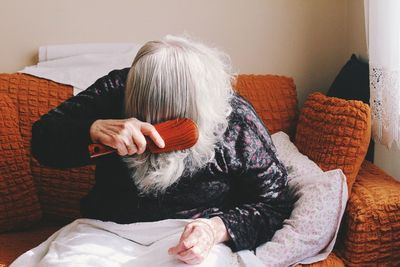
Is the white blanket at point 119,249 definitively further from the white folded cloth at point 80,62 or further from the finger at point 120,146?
the white folded cloth at point 80,62

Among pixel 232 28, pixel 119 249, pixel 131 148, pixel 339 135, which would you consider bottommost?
pixel 119 249

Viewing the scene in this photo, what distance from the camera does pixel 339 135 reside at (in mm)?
1450

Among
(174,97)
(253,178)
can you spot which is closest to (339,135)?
(253,178)

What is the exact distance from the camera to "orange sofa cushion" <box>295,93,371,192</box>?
4.64ft

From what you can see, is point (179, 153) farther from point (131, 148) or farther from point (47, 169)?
point (47, 169)

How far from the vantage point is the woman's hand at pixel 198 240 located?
110 centimetres

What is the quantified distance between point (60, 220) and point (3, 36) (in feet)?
2.31

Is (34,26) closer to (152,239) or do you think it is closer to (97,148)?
(97,148)

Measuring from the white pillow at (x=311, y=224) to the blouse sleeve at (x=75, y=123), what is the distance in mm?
525

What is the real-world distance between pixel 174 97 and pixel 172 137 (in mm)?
90

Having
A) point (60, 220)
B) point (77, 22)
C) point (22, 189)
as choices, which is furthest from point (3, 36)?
point (60, 220)

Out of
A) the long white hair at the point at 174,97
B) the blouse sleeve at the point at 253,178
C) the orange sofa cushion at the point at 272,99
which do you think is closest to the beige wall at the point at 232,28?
the orange sofa cushion at the point at 272,99

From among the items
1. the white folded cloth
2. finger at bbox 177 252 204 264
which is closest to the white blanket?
finger at bbox 177 252 204 264

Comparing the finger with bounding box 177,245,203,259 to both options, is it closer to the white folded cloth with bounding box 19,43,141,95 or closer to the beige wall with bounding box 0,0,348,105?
the white folded cloth with bounding box 19,43,141,95
